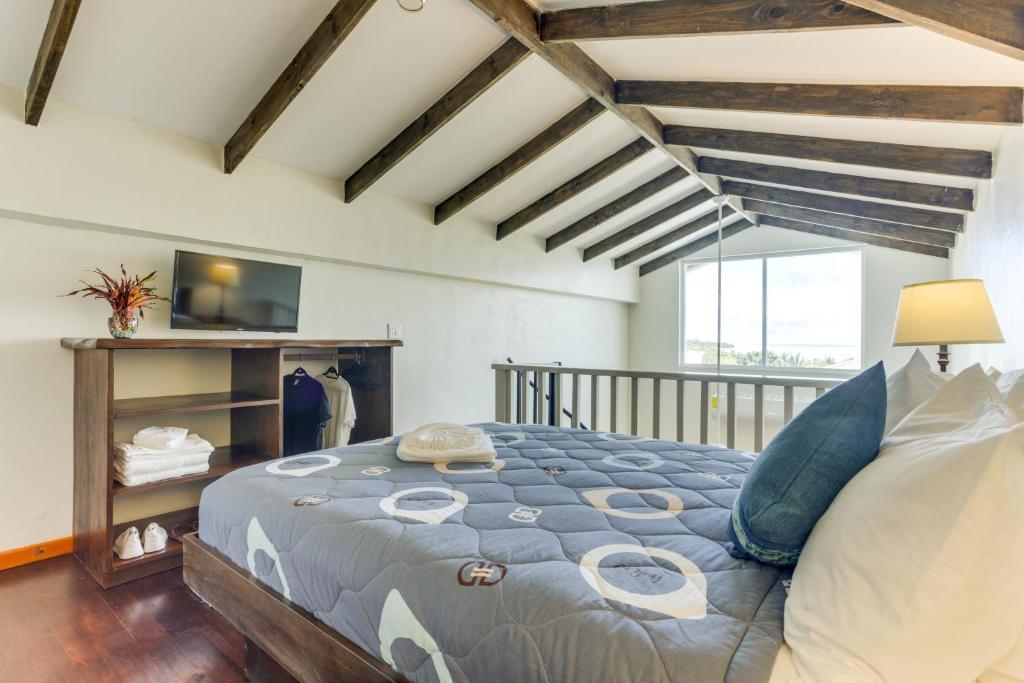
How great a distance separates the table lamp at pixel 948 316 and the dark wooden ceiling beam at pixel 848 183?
5.47ft

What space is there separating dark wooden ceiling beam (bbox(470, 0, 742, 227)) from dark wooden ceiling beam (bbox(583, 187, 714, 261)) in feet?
5.72

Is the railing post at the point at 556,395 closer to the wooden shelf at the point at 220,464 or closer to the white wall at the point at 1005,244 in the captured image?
the wooden shelf at the point at 220,464

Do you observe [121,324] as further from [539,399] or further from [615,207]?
[615,207]

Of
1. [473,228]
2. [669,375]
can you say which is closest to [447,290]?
[473,228]

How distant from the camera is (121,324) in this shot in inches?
106

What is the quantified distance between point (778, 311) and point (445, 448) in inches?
228

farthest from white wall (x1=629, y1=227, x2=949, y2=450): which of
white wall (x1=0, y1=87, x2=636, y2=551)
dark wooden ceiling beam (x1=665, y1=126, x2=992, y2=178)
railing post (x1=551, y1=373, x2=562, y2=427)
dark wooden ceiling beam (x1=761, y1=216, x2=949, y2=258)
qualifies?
white wall (x1=0, y1=87, x2=636, y2=551)

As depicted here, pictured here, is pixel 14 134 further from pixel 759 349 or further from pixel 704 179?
pixel 759 349

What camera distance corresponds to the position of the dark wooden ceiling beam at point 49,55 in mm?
2180

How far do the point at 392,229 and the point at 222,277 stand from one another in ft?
4.88

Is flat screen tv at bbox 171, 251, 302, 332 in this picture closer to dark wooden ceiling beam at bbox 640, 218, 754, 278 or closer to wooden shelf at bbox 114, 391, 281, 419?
wooden shelf at bbox 114, 391, 281, 419

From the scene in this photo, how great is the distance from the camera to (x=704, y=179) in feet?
16.2

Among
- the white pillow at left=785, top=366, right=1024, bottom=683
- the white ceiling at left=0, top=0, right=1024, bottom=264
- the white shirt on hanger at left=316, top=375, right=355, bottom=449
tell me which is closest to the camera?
the white pillow at left=785, top=366, right=1024, bottom=683

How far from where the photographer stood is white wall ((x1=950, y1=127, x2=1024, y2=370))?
2309 millimetres
